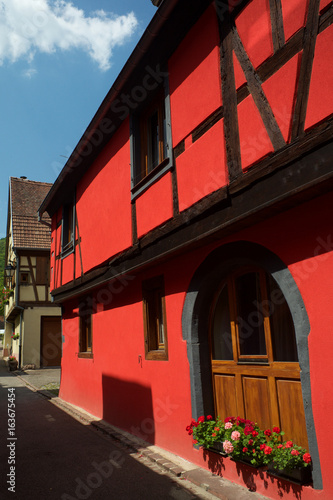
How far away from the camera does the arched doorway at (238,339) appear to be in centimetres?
358

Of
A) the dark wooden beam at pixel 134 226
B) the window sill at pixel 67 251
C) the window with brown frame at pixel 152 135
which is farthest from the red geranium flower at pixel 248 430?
the window sill at pixel 67 251

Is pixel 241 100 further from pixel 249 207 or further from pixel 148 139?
pixel 148 139

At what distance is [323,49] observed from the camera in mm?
3402

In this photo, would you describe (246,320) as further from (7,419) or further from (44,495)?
(7,419)

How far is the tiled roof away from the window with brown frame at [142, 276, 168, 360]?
53.8 ft

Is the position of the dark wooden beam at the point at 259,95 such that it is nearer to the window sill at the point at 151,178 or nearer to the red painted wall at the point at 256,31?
the red painted wall at the point at 256,31

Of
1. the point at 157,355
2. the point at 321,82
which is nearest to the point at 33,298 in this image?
the point at 157,355

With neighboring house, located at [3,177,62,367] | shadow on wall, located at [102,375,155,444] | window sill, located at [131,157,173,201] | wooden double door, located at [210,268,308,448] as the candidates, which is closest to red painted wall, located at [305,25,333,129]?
wooden double door, located at [210,268,308,448]

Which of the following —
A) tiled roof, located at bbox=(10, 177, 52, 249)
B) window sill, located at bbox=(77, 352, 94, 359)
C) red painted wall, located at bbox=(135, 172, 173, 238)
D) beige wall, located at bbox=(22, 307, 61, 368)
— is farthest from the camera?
tiled roof, located at bbox=(10, 177, 52, 249)

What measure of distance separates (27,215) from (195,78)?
19938 millimetres

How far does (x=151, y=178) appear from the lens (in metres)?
5.97

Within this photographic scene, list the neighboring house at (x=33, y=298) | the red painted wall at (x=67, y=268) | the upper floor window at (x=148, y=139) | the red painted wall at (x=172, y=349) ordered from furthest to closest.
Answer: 1. the neighboring house at (x=33, y=298)
2. the red painted wall at (x=67, y=268)
3. the upper floor window at (x=148, y=139)
4. the red painted wall at (x=172, y=349)

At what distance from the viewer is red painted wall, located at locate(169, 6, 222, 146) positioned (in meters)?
4.77

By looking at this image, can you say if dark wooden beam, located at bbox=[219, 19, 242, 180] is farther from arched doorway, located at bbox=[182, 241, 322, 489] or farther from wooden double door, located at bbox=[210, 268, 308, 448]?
wooden double door, located at bbox=[210, 268, 308, 448]
